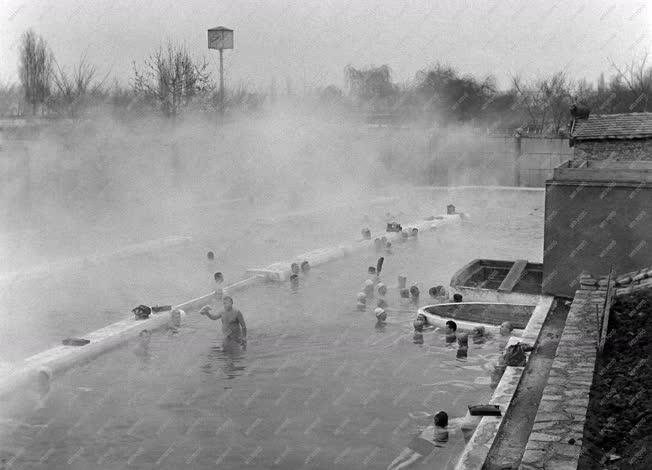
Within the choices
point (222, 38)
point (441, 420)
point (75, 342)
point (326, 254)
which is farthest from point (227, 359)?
point (222, 38)

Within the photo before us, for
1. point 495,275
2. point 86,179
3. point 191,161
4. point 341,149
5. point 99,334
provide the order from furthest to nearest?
point 341,149
point 191,161
point 86,179
point 495,275
point 99,334

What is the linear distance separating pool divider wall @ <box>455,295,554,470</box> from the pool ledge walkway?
655 millimetres

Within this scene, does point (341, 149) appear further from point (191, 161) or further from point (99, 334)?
point (99, 334)

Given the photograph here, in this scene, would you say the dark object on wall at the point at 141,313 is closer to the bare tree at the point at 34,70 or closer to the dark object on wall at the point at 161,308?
the dark object on wall at the point at 161,308

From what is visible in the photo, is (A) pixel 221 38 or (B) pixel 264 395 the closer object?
(B) pixel 264 395

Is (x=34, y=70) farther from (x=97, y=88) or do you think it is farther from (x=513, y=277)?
(x=513, y=277)

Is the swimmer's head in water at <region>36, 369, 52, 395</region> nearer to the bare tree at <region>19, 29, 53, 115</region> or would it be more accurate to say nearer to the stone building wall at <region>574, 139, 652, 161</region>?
the stone building wall at <region>574, 139, 652, 161</region>

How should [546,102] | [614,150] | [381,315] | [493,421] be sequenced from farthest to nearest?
[546,102], [614,150], [381,315], [493,421]

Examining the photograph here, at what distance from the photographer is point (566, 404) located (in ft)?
18.2

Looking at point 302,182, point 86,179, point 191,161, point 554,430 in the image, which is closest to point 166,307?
point 554,430

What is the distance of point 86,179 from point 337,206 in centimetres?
883

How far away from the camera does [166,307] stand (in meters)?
11.6

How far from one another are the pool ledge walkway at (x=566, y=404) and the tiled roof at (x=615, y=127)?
5083 mm

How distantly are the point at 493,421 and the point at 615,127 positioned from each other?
740cm
